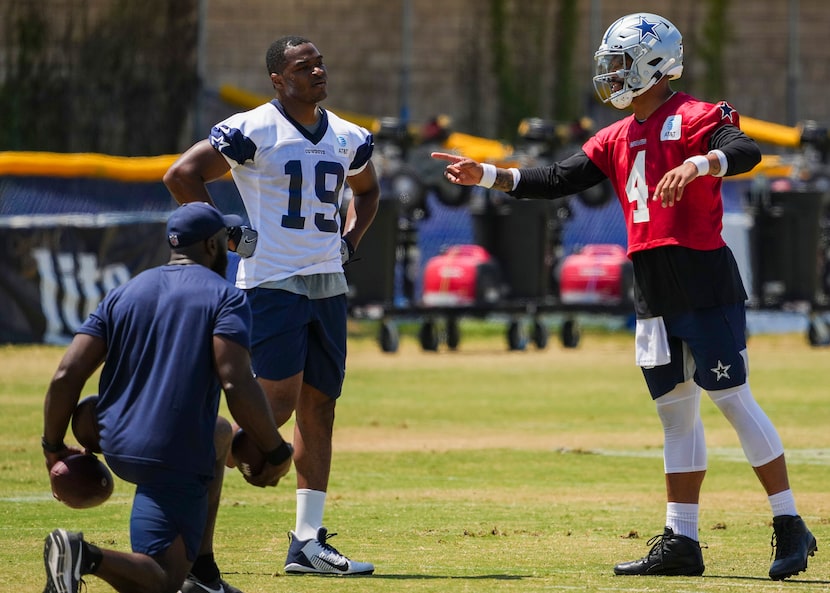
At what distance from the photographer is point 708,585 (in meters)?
6.98

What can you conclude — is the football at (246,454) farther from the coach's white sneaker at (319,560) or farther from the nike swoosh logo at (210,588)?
the coach's white sneaker at (319,560)

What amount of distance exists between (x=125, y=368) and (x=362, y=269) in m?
16.7

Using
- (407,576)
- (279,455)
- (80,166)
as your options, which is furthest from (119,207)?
(279,455)

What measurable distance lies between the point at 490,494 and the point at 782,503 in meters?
3.03

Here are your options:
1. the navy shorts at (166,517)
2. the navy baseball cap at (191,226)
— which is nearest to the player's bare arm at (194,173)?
the navy baseball cap at (191,226)

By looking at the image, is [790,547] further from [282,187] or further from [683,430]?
[282,187]

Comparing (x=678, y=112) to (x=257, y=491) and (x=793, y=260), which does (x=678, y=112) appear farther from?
(x=793, y=260)

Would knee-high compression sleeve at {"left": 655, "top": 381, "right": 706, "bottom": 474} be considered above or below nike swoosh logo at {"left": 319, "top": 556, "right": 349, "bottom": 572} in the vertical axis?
above

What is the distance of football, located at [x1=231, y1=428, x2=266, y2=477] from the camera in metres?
6.15

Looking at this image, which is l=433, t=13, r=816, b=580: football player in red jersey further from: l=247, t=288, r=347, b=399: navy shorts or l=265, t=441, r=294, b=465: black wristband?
l=265, t=441, r=294, b=465: black wristband

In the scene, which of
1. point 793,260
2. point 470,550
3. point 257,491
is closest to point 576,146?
point 793,260

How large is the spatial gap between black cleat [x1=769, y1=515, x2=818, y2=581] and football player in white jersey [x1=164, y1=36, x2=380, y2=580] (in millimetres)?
1882

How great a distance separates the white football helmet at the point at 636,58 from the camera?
7656mm

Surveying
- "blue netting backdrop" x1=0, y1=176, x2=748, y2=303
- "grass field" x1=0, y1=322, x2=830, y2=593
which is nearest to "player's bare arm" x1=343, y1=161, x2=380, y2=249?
"grass field" x1=0, y1=322, x2=830, y2=593
